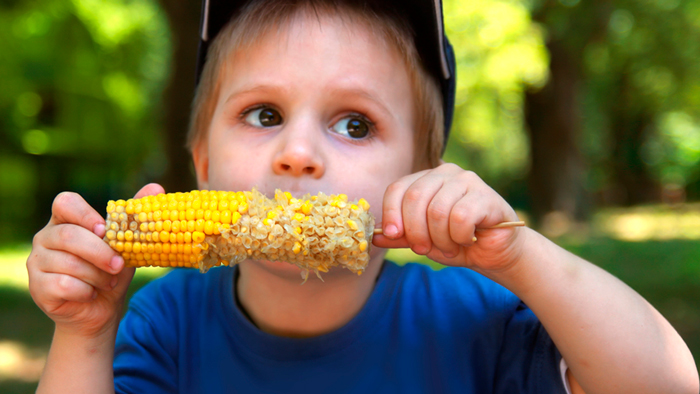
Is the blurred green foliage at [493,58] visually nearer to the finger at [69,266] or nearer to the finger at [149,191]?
the finger at [149,191]

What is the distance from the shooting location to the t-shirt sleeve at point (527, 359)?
170 centimetres

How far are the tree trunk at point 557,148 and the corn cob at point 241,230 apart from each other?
12204 millimetres

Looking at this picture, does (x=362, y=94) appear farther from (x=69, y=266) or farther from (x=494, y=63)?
(x=494, y=63)

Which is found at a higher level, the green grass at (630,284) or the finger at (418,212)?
the finger at (418,212)

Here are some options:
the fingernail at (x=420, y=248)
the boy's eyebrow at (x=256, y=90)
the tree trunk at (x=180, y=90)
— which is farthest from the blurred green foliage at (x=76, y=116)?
the fingernail at (x=420, y=248)

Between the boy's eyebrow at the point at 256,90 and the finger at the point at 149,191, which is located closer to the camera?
the finger at the point at 149,191

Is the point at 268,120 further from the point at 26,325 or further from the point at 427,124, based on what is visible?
the point at 26,325

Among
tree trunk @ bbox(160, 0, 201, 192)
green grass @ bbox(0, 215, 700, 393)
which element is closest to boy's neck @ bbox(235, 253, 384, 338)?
green grass @ bbox(0, 215, 700, 393)

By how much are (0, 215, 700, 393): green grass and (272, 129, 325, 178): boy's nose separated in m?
2.96

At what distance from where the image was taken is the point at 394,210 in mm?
1490

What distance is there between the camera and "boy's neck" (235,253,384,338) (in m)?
1.93

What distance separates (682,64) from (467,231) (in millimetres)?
13230

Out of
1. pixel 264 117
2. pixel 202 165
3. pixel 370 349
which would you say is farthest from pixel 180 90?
pixel 370 349

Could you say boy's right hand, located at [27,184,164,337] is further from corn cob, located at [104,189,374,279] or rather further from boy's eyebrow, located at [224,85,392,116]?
boy's eyebrow, located at [224,85,392,116]
